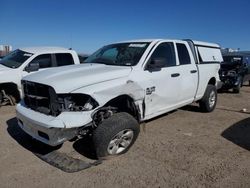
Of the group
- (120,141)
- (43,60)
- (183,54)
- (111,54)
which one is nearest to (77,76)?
(120,141)

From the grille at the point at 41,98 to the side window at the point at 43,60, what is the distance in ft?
12.2

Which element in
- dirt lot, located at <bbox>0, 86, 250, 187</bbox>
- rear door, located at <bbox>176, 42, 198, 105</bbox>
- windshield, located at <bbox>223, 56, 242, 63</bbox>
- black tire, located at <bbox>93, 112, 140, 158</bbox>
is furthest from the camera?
windshield, located at <bbox>223, 56, 242, 63</bbox>

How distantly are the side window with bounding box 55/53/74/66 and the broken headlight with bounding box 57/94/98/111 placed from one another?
5001 millimetres

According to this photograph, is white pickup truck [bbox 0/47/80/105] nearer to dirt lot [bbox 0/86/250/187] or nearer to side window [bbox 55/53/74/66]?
side window [bbox 55/53/74/66]

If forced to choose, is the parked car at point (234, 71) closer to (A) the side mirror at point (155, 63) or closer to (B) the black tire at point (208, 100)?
(B) the black tire at point (208, 100)

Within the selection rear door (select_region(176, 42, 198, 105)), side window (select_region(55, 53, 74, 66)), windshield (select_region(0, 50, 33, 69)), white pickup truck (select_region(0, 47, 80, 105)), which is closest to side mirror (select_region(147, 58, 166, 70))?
rear door (select_region(176, 42, 198, 105))

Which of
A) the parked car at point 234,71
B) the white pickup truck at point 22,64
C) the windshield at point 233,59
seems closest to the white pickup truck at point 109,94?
the white pickup truck at point 22,64

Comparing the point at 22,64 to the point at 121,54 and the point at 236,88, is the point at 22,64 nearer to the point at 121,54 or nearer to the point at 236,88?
the point at 121,54

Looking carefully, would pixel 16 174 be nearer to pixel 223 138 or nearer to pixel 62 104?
pixel 62 104

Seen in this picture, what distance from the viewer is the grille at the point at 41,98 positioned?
4000 mm

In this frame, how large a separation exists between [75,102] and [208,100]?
14.7 feet

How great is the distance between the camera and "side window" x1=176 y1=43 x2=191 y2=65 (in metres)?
6.04

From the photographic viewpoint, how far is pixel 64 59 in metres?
8.84

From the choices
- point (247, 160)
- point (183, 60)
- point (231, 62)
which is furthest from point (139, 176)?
point (231, 62)
